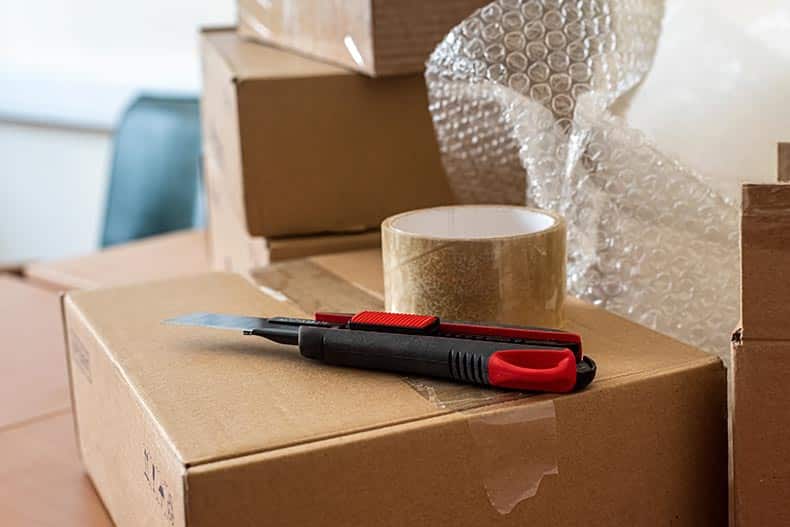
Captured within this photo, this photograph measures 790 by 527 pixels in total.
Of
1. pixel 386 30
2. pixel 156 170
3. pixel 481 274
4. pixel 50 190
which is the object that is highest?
pixel 386 30

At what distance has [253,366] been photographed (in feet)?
1.92

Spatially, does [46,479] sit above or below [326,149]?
below

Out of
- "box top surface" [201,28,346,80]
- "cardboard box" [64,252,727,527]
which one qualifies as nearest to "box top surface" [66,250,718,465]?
"cardboard box" [64,252,727,527]

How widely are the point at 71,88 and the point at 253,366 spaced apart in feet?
6.07

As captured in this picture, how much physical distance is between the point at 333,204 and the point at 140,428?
1.32 ft

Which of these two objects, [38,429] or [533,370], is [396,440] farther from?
[38,429]

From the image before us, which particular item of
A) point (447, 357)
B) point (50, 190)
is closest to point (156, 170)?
point (50, 190)

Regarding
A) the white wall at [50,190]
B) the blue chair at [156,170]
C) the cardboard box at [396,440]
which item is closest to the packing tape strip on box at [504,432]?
the cardboard box at [396,440]

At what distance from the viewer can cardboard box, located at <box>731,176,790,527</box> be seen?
1.60 ft

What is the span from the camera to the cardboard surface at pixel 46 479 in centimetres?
70

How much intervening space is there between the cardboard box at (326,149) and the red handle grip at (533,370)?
42 cm

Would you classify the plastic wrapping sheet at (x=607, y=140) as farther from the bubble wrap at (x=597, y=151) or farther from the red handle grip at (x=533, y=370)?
the red handle grip at (x=533, y=370)

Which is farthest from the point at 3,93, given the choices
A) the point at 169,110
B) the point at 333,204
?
the point at 333,204

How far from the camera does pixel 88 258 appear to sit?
1436 millimetres
